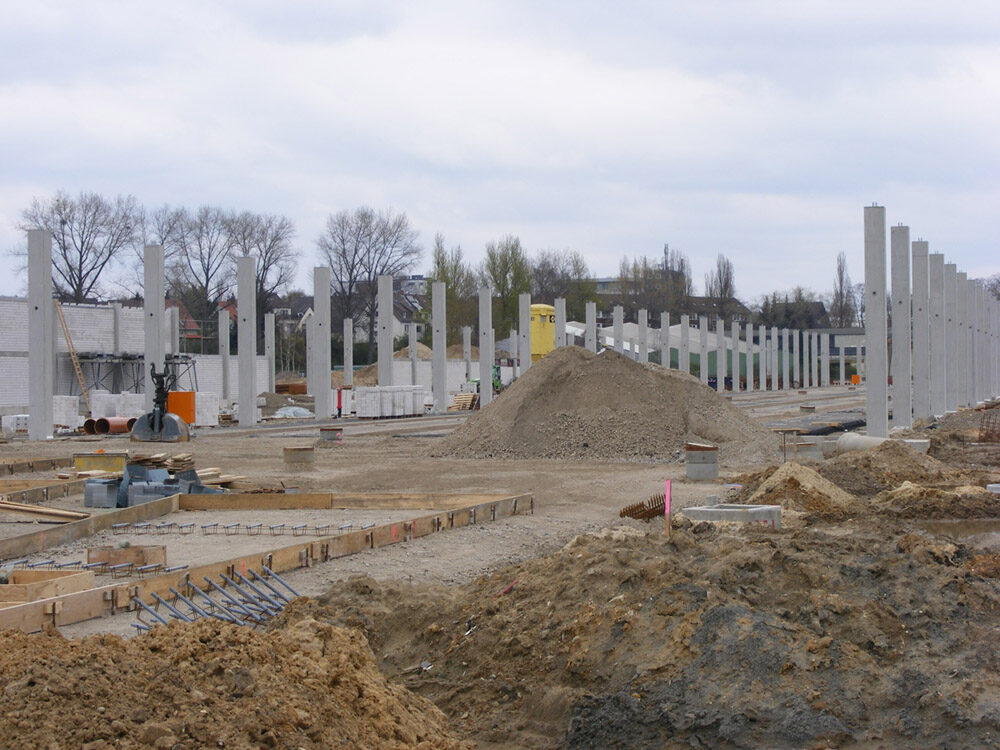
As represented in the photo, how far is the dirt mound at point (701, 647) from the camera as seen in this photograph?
21.1ft

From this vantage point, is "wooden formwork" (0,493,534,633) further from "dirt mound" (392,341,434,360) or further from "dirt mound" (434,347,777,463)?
"dirt mound" (392,341,434,360)

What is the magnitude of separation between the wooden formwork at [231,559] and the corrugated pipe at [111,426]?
21181mm

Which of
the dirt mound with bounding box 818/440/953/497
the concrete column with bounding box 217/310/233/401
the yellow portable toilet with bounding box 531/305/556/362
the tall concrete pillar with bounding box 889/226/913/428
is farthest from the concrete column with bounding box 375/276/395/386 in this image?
the dirt mound with bounding box 818/440/953/497

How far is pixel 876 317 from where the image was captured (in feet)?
88.1

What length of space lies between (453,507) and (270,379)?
140 feet

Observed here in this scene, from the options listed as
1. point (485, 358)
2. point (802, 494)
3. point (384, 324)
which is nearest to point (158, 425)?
point (802, 494)

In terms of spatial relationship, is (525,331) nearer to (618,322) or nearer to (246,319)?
(618,322)

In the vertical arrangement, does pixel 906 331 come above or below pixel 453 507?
above

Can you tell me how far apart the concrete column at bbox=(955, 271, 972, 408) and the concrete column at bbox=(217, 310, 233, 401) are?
34.4 metres

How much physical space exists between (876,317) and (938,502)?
1139cm

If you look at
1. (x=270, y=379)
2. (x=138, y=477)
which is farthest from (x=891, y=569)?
(x=270, y=379)

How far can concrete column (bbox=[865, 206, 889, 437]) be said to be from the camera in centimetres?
2664

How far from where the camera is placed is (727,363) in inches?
3652

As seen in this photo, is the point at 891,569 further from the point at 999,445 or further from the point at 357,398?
the point at 357,398
